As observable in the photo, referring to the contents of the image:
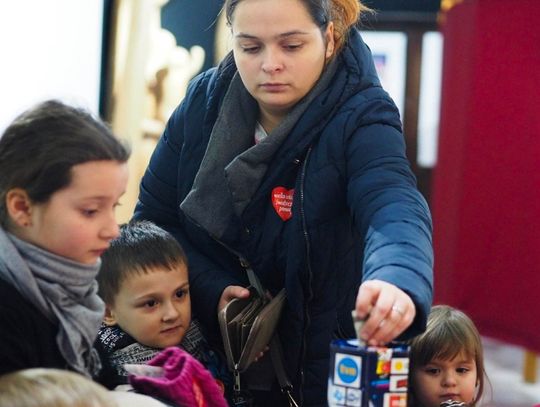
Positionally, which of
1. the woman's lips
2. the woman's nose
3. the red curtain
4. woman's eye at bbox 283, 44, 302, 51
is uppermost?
woman's eye at bbox 283, 44, 302, 51

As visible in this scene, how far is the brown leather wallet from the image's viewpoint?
214 centimetres

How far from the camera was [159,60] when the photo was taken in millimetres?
5527

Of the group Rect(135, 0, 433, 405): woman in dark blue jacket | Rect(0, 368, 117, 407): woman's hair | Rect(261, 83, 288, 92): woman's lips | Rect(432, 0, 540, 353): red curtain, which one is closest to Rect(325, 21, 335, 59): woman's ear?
Rect(135, 0, 433, 405): woman in dark blue jacket

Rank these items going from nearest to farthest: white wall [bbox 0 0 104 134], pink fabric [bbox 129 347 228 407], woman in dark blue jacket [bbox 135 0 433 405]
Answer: pink fabric [bbox 129 347 228 407], woman in dark blue jacket [bbox 135 0 433 405], white wall [bbox 0 0 104 134]

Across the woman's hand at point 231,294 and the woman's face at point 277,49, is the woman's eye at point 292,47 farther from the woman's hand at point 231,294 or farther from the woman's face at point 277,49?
the woman's hand at point 231,294

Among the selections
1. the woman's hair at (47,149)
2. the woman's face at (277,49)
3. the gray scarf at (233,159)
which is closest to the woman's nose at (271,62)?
the woman's face at (277,49)

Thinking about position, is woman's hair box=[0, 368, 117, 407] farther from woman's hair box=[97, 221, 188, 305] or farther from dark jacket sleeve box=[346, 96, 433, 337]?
woman's hair box=[97, 221, 188, 305]

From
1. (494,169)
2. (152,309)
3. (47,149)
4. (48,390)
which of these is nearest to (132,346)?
(152,309)

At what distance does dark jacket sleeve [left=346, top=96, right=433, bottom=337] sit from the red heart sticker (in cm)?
17

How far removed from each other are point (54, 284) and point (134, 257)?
60 cm

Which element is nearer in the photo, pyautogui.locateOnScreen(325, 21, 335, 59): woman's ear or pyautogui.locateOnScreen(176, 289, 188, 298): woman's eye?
pyautogui.locateOnScreen(325, 21, 335, 59): woman's ear

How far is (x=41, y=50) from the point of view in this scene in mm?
4293

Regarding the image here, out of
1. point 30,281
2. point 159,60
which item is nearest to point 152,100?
point 159,60

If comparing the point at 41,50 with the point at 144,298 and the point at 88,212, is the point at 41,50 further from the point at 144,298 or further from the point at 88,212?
the point at 88,212
